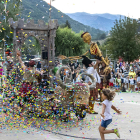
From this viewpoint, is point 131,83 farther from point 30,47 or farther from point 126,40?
point 30,47

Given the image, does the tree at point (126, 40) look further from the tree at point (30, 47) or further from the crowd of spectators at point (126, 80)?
the tree at point (30, 47)

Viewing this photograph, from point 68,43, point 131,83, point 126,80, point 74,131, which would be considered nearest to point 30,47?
point 68,43

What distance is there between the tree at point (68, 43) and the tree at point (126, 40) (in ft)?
59.4

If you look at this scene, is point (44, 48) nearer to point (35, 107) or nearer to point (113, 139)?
point (35, 107)

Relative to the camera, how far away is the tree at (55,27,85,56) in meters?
44.5

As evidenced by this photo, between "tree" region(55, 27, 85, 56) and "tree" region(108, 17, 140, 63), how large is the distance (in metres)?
18.1

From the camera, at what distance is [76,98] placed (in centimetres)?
625

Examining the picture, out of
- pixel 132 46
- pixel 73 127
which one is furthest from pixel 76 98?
pixel 132 46

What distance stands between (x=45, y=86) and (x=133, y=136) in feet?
10.2

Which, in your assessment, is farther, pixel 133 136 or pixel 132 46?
pixel 132 46

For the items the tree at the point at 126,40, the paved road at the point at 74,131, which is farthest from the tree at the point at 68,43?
the paved road at the point at 74,131

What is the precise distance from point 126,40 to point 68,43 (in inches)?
765

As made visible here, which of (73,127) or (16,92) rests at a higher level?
(16,92)

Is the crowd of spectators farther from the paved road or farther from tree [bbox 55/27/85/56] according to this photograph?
tree [bbox 55/27/85/56]
